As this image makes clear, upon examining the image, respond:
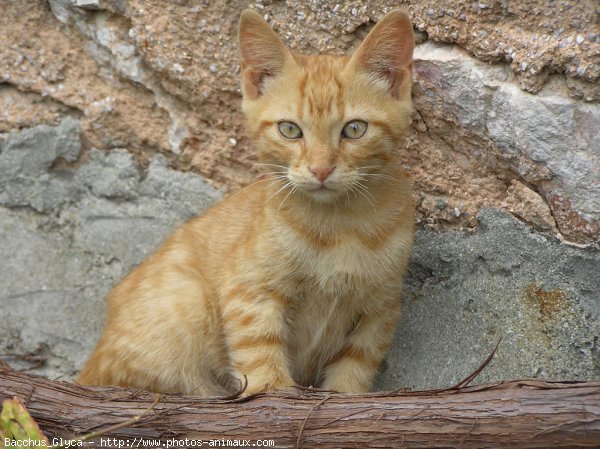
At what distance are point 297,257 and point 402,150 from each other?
718 mm

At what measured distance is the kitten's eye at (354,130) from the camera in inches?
110

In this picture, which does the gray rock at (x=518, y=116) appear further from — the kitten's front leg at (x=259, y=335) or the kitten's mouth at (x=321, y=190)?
the kitten's front leg at (x=259, y=335)

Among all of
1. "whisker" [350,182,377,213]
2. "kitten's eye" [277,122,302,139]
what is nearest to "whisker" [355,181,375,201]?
"whisker" [350,182,377,213]

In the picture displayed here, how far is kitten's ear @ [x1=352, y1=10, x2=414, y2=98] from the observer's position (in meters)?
2.74

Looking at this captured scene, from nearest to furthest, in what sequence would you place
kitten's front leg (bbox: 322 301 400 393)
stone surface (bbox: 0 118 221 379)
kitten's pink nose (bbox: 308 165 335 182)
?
kitten's pink nose (bbox: 308 165 335 182) < kitten's front leg (bbox: 322 301 400 393) < stone surface (bbox: 0 118 221 379)

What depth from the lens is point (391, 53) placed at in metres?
2.82

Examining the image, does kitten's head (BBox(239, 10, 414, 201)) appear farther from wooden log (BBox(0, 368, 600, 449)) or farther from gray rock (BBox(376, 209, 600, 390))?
wooden log (BBox(0, 368, 600, 449))

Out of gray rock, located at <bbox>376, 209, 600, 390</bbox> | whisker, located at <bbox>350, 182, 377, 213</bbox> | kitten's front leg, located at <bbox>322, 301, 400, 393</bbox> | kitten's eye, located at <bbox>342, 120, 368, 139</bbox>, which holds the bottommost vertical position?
kitten's front leg, located at <bbox>322, 301, 400, 393</bbox>

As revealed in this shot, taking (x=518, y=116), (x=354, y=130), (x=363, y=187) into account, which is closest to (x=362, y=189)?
(x=363, y=187)

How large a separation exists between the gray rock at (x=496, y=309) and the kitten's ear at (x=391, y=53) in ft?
1.95

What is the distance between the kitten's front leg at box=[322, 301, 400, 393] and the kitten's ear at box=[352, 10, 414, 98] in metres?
0.79

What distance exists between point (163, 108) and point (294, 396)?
1.67 metres

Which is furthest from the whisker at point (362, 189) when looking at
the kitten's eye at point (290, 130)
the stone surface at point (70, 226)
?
the stone surface at point (70, 226)

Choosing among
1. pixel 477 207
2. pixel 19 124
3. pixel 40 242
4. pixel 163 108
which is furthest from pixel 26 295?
pixel 477 207
